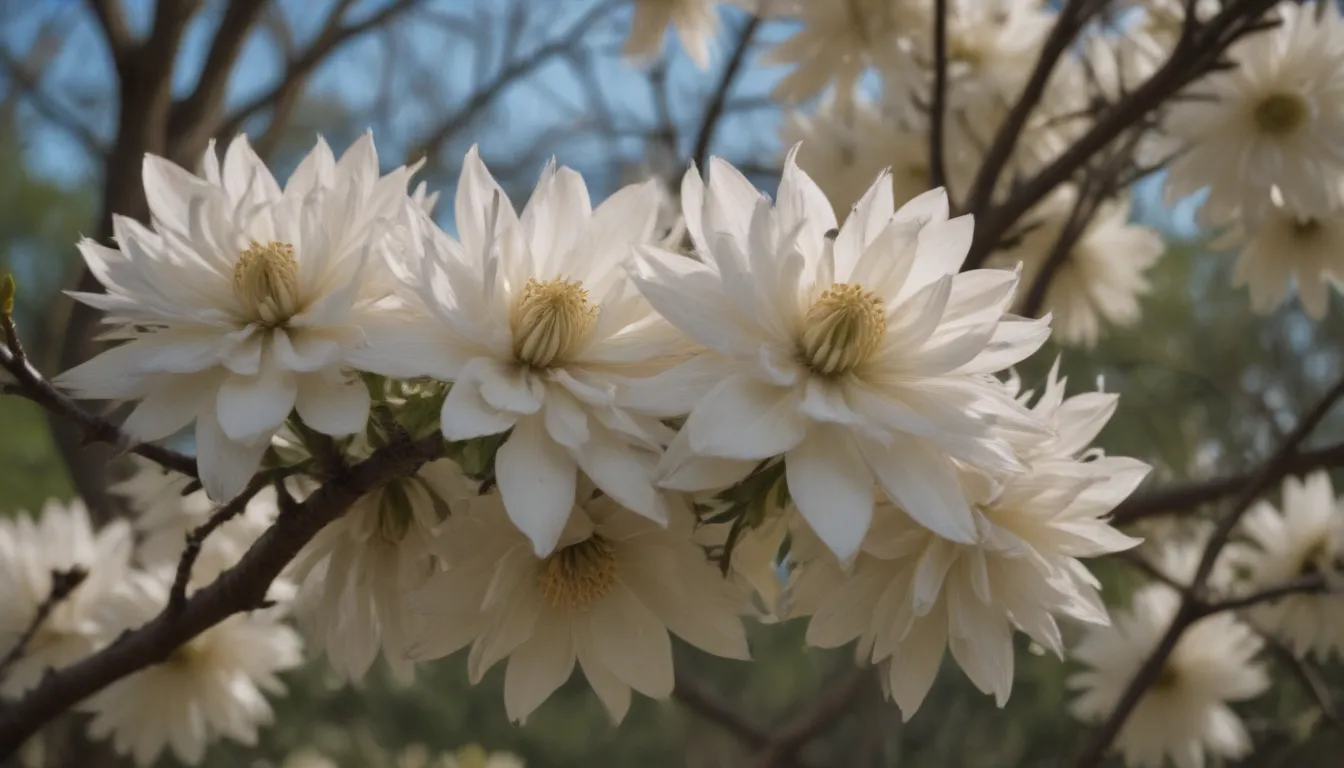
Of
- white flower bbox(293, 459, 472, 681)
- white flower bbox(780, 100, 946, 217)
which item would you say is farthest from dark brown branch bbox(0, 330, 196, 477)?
white flower bbox(780, 100, 946, 217)

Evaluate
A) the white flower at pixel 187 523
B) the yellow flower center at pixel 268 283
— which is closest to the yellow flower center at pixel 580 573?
the yellow flower center at pixel 268 283

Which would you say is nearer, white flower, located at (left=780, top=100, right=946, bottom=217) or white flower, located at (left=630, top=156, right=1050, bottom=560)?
white flower, located at (left=630, top=156, right=1050, bottom=560)

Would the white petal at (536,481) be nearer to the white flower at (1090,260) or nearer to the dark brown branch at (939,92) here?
the dark brown branch at (939,92)

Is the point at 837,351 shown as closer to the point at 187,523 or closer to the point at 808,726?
→ the point at 187,523

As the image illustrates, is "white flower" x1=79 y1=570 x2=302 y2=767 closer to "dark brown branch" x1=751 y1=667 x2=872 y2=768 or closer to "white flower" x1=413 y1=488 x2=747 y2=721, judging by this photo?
"white flower" x1=413 y1=488 x2=747 y2=721

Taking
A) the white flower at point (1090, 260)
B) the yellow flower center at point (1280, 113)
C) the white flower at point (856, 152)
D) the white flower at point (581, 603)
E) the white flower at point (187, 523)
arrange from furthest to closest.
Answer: the white flower at point (1090, 260) → the white flower at point (856, 152) → the yellow flower center at point (1280, 113) → the white flower at point (187, 523) → the white flower at point (581, 603)

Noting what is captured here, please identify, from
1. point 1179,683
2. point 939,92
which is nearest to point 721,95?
point 939,92
